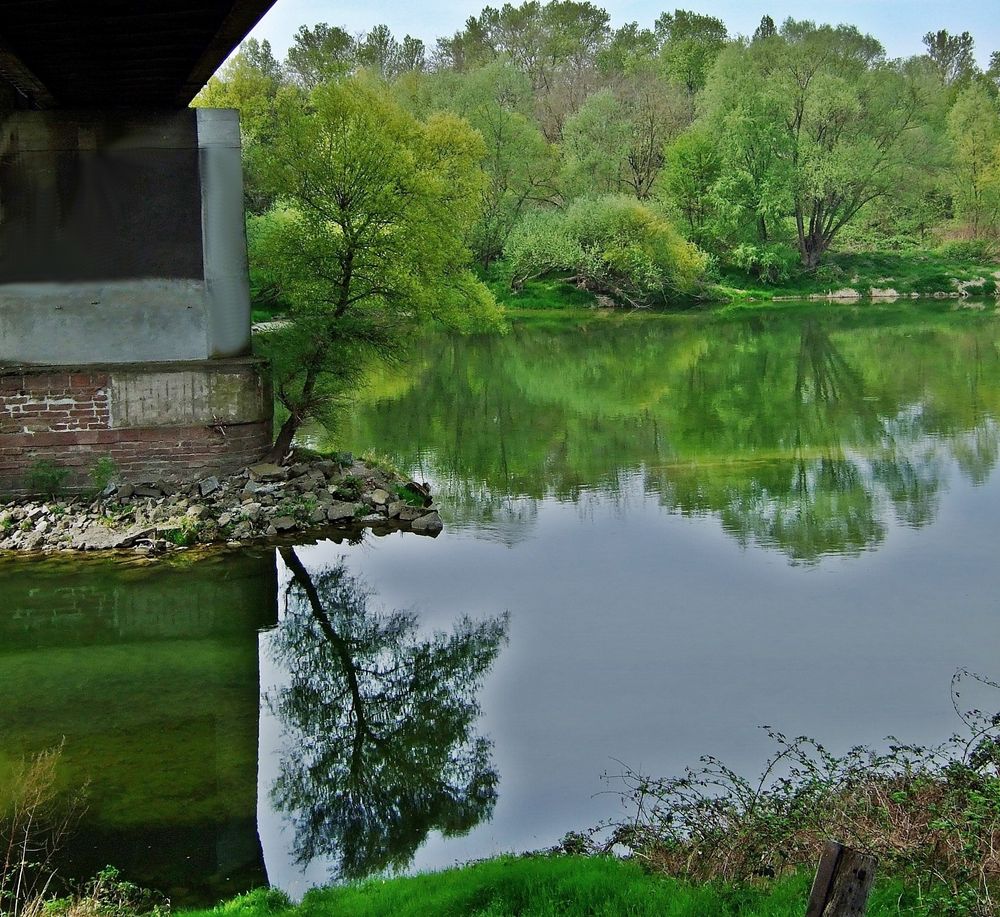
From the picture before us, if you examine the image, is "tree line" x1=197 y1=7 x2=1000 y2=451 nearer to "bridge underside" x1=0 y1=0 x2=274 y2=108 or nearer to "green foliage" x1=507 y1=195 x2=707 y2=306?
"green foliage" x1=507 y1=195 x2=707 y2=306

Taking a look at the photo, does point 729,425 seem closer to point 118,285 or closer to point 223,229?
point 223,229

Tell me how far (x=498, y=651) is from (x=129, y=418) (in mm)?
6530

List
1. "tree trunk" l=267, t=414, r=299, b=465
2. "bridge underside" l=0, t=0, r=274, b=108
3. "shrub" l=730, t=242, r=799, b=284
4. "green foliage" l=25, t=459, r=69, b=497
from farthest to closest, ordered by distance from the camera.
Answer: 1. "shrub" l=730, t=242, r=799, b=284
2. "tree trunk" l=267, t=414, r=299, b=465
3. "green foliage" l=25, t=459, r=69, b=497
4. "bridge underside" l=0, t=0, r=274, b=108

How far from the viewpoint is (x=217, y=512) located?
14203 mm

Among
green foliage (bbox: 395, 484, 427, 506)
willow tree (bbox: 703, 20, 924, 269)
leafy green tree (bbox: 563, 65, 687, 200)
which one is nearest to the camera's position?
green foliage (bbox: 395, 484, 427, 506)

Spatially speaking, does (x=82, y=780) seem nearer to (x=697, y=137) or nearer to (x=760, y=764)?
(x=760, y=764)

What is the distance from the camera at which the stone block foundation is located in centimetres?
1435

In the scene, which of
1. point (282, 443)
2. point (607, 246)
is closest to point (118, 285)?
point (282, 443)

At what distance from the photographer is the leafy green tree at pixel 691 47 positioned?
74812 mm

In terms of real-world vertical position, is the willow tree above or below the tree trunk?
above

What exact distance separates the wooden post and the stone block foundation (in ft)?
39.8

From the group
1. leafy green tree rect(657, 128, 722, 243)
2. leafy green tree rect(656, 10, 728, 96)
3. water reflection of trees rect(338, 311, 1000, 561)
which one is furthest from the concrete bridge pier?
leafy green tree rect(656, 10, 728, 96)

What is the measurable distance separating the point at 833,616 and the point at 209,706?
5595mm

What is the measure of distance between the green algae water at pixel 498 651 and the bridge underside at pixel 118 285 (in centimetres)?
202
